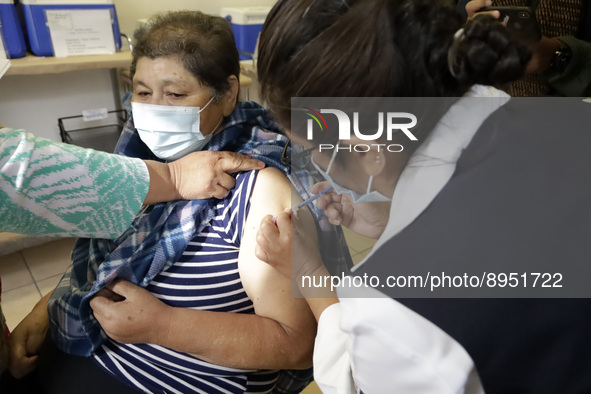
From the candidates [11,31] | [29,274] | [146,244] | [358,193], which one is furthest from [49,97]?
[358,193]

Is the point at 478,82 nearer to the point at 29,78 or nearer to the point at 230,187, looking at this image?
the point at 230,187

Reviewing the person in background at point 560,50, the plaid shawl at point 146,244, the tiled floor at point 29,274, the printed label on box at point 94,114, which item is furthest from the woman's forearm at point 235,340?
the printed label on box at point 94,114

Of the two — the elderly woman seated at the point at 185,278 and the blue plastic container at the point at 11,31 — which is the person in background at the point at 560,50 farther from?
the blue plastic container at the point at 11,31

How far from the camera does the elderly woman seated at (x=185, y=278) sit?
99cm

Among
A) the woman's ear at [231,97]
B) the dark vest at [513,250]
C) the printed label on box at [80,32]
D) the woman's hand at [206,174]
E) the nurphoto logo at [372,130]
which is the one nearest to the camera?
the dark vest at [513,250]

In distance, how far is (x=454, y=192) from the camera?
58 centimetres

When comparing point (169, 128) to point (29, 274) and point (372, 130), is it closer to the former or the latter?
point (372, 130)

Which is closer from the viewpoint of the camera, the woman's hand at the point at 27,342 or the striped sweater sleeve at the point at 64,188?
the striped sweater sleeve at the point at 64,188

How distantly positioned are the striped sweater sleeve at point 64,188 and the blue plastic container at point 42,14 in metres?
1.71

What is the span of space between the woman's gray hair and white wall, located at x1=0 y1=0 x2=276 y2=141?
1678 millimetres

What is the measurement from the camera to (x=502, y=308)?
56 centimetres

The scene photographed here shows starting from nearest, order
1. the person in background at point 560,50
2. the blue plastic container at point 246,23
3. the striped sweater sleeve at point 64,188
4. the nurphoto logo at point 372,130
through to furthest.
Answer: the nurphoto logo at point 372,130, the striped sweater sleeve at point 64,188, the person in background at point 560,50, the blue plastic container at point 246,23

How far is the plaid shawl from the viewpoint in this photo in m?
1.06

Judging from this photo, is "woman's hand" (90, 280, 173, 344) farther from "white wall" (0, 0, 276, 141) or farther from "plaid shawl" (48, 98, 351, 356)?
"white wall" (0, 0, 276, 141)
